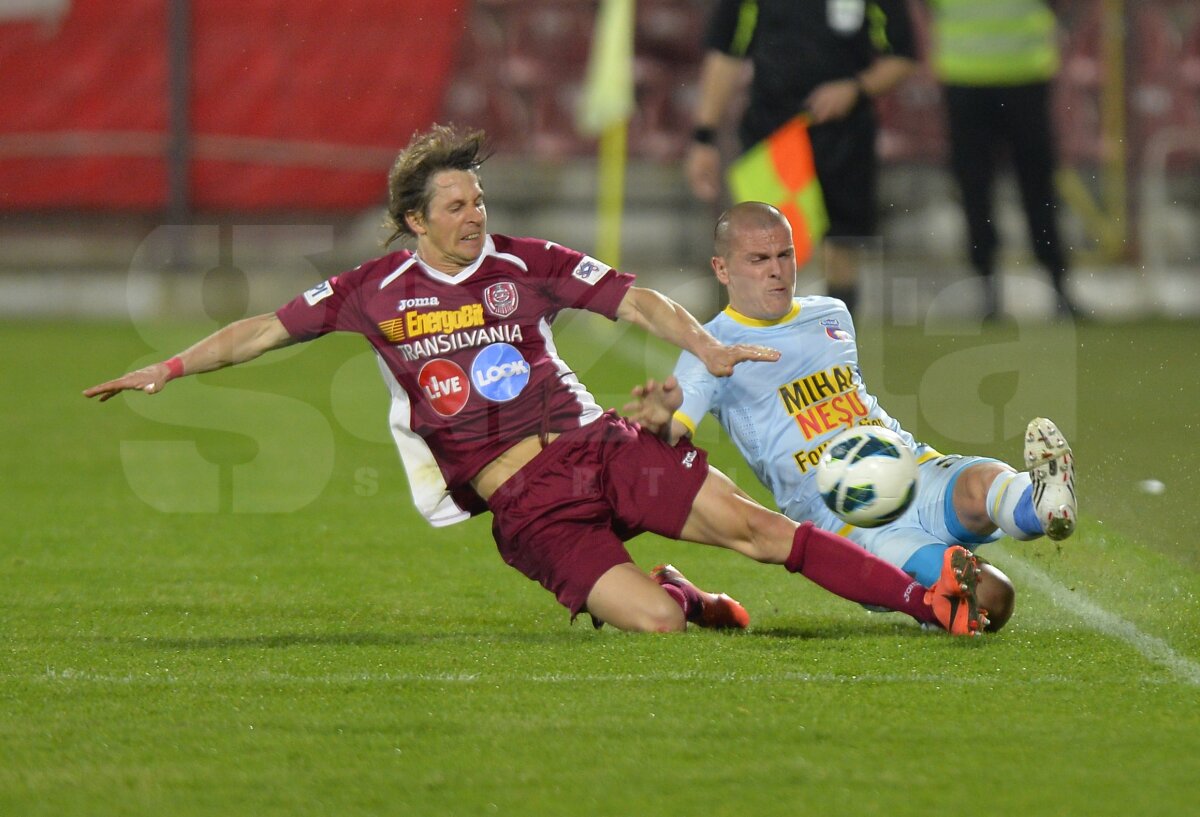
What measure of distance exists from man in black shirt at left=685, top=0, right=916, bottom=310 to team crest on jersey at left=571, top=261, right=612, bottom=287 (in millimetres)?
5054

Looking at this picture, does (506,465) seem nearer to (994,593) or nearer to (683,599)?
(683,599)

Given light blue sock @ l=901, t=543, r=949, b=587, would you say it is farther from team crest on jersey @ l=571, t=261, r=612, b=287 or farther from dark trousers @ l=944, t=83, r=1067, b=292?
dark trousers @ l=944, t=83, r=1067, b=292

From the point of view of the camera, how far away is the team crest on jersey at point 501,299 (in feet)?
16.4

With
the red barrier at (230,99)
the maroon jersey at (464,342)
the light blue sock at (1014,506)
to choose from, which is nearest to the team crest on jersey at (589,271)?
the maroon jersey at (464,342)

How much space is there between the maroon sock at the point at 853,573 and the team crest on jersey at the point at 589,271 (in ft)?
2.82

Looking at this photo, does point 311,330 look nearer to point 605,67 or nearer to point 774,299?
point 774,299

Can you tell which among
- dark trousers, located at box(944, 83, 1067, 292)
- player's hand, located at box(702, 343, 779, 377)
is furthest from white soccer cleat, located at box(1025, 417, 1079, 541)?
dark trousers, located at box(944, 83, 1067, 292)

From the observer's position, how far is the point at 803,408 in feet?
17.0

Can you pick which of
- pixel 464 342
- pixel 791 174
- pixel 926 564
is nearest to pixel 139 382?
pixel 464 342

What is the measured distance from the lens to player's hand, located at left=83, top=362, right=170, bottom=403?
184 inches

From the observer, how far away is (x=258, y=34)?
1652 centimetres

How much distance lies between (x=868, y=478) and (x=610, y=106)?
10.1 m

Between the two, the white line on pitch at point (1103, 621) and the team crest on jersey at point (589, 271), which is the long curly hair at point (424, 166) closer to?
the team crest on jersey at point (589, 271)

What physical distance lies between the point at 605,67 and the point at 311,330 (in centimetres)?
975
